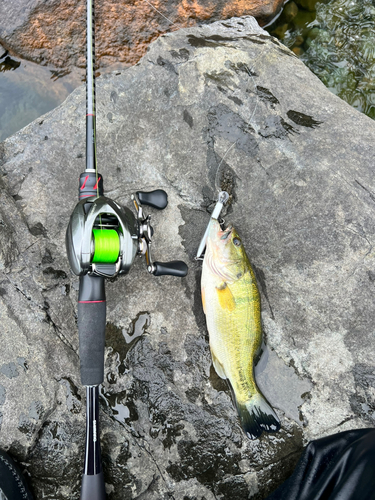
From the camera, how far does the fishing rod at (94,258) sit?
2453 mm

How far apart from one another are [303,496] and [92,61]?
3545 mm

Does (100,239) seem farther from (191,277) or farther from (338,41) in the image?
(338,41)

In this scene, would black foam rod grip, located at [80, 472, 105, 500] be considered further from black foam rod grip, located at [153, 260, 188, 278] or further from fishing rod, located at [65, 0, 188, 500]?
black foam rod grip, located at [153, 260, 188, 278]

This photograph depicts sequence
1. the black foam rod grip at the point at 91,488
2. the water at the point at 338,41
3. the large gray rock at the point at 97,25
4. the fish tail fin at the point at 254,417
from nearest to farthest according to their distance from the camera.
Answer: the black foam rod grip at the point at 91,488
the fish tail fin at the point at 254,417
the large gray rock at the point at 97,25
the water at the point at 338,41

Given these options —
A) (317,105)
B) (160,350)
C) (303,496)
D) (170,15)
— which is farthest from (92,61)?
(303,496)

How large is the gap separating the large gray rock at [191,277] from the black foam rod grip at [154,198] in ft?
0.54

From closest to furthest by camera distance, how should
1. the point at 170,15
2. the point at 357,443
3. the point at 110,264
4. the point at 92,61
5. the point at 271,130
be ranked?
the point at 110,264 → the point at 357,443 → the point at 92,61 → the point at 271,130 → the point at 170,15

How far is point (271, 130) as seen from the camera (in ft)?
10.8

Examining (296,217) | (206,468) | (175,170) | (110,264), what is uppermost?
(175,170)

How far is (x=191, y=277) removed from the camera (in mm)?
3223

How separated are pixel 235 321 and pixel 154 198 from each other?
47.2 inches

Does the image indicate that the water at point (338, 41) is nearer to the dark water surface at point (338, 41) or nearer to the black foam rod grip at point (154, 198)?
the dark water surface at point (338, 41)

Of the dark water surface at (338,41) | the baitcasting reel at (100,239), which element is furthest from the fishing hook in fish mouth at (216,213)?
the dark water surface at (338,41)

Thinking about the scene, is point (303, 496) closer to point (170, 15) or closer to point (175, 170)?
point (175, 170)
